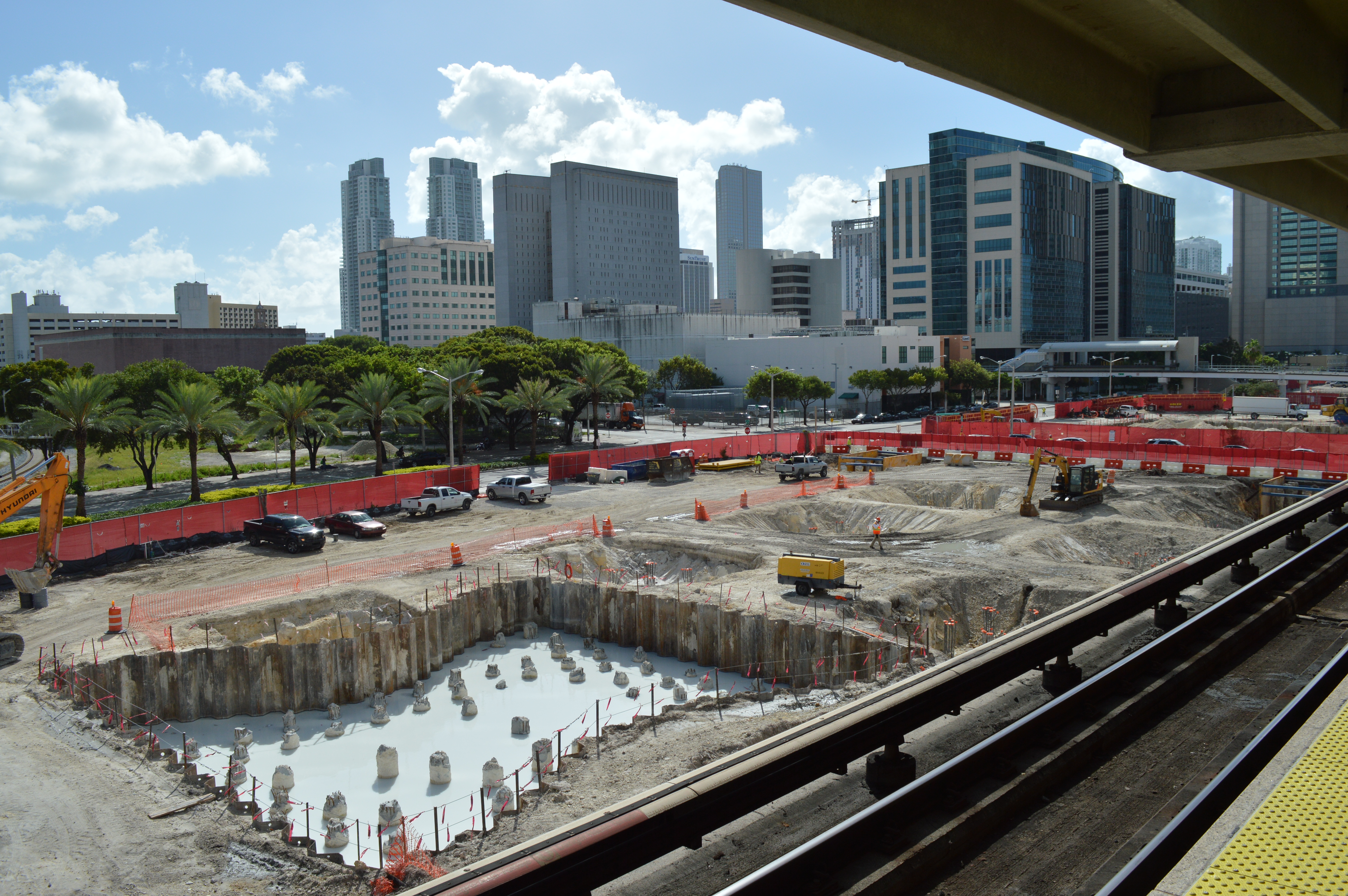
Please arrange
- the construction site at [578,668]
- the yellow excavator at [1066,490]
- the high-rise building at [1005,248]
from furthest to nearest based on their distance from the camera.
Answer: the high-rise building at [1005,248]
the yellow excavator at [1066,490]
the construction site at [578,668]

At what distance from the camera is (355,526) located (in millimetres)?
38688

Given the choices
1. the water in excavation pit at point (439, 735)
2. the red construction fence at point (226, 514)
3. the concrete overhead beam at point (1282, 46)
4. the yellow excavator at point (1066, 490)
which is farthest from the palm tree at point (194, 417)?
the concrete overhead beam at point (1282, 46)

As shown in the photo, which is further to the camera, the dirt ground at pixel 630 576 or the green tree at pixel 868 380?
the green tree at pixel 868 380

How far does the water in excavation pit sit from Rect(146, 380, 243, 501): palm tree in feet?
86.3

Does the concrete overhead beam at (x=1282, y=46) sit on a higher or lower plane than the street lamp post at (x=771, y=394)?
higher

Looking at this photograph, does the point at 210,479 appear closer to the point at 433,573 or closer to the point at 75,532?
the point at 75,532

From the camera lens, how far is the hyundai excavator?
1121 inches

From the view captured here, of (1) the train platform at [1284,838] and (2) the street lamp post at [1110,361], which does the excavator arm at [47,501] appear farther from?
(2) the street lamp post at [1110,361]

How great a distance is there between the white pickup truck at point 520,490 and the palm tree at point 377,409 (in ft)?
30.5

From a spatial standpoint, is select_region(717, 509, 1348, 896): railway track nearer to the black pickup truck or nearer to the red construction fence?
the black pickup truck

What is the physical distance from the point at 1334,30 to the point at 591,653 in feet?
79.4

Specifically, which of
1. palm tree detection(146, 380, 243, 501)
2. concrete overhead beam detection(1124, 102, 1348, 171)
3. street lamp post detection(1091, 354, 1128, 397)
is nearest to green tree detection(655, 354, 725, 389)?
street lamp post detection(1091, 354, 1128, 397)

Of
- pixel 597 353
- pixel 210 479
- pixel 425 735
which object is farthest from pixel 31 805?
pixel 597 353

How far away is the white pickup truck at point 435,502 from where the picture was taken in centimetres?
4322
